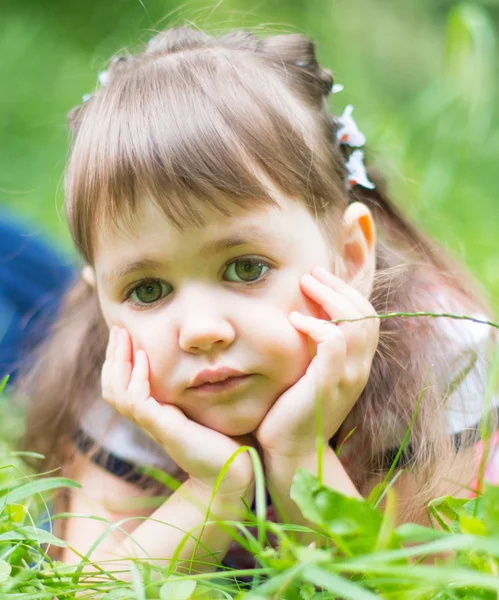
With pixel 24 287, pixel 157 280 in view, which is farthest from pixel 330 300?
pixel 24 287

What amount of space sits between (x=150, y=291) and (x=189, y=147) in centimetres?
25

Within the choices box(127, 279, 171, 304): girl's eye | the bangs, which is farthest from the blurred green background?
box(127, 279, 171, 304): girl's eye

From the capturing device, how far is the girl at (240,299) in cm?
120

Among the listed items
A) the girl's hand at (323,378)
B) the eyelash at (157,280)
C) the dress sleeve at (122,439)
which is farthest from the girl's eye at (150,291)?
the dress sleeve at (122,439)

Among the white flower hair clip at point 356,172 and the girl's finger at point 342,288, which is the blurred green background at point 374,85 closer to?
the white flower hair clip at point 356,172

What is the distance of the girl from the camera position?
1.20 meters

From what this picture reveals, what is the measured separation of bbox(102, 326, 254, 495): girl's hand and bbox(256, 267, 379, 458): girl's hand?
0.06 meters

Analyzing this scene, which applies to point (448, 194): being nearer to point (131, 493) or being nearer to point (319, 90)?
point (319, 90)

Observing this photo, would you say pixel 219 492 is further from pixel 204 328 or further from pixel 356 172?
pixel 356 172

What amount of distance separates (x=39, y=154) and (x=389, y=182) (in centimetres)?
212

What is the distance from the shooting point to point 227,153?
1.22 meters

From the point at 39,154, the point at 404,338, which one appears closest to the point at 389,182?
the point at 404,338

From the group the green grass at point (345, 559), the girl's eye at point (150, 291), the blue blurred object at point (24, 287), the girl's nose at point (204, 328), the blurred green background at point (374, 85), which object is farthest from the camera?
the blurred green background at point (374, 85)

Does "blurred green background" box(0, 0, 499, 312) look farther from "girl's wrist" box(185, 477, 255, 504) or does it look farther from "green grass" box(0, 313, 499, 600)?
"green grass" box(0, 313, 499, 600)
